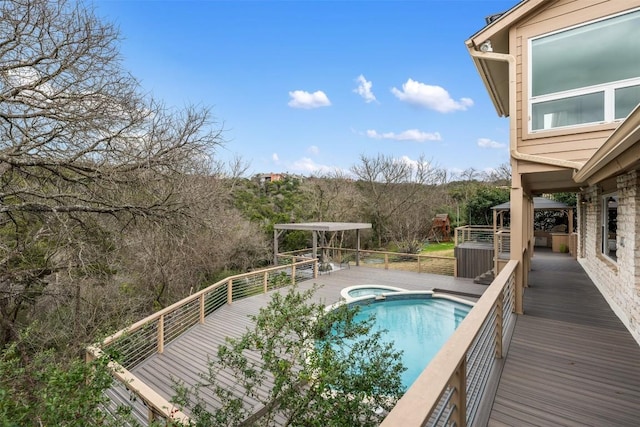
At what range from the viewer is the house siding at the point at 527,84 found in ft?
15.5

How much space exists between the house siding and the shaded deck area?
2.44 metres

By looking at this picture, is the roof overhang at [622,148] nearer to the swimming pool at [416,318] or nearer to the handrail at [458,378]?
the handrail at [458,378]

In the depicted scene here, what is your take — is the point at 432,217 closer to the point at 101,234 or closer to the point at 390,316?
the point at 390,316

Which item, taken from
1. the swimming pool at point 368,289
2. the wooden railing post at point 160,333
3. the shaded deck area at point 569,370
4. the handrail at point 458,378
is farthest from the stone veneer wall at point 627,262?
the wooden railing post at point 160,333

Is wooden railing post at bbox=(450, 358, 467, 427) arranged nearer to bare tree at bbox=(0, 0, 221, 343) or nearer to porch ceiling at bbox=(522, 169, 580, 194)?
porch ceiling at bbox=(522, 169, 580, 194)

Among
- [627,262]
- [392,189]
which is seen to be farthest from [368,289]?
[392,189]

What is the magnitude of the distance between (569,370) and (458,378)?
2323 millimetres

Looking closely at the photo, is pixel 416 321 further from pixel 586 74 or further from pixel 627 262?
pixel 586 74

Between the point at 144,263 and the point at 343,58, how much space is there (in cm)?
1347

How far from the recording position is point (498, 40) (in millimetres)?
5863

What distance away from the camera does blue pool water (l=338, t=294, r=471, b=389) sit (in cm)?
767

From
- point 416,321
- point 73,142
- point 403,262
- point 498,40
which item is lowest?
point 416,321

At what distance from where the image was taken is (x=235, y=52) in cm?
1412

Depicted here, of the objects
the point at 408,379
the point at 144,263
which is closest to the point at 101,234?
the point at 144,263
